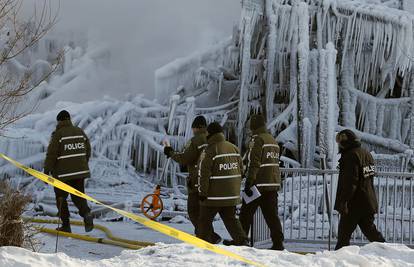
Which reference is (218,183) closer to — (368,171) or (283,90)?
(368,171)

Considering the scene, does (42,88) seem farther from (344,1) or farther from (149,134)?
(344,1)

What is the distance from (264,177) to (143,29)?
6.03 meters

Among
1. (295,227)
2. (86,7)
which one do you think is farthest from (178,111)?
(295,227)

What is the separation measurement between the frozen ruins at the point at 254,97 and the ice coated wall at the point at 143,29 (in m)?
0.18

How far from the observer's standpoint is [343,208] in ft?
24.5

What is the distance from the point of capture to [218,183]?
7.39m

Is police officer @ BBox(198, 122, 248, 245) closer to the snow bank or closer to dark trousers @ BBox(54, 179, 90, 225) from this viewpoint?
the snow bank

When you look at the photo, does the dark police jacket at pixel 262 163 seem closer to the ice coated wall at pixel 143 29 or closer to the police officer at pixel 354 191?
the police officer at pixel 354 191

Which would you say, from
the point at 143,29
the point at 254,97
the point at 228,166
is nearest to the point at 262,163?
the point at 228,166

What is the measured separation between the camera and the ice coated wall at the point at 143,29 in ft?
42.7

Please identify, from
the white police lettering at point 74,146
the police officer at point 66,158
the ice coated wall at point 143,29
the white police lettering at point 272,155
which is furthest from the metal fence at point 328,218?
the ice coated wall at point 143,29

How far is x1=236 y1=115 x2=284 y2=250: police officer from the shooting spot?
7.93 metres

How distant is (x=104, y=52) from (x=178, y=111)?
5.76 feet

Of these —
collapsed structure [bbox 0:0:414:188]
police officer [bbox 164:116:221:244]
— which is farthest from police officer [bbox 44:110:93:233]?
collapsed structure [bbox 0:0:414:188]
